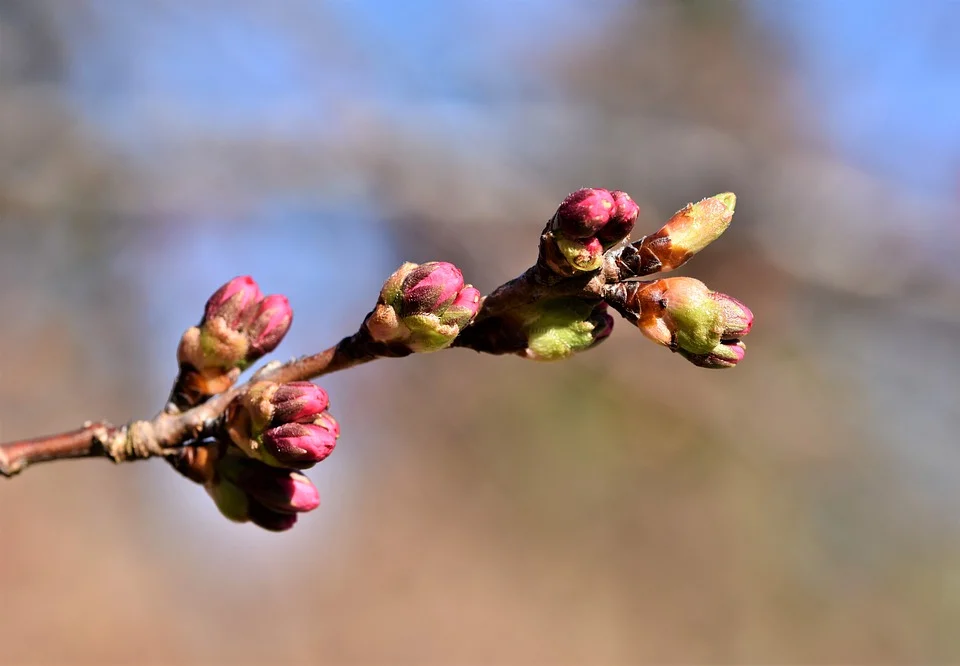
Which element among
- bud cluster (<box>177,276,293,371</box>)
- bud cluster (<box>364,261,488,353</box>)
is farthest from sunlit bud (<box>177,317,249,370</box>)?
bud cluster (<box>364,261,488,353</box>)

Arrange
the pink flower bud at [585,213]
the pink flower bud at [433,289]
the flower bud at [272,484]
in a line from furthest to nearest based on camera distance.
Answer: the flower bud at [272,484] → the pink flower bud at [433,289] → the pink flower bud at [585,213]

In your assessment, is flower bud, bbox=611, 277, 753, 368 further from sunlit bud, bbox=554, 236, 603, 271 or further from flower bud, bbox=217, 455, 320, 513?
flower bud, bbox=217, 455, 320, 513

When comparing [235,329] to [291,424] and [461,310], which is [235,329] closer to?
[291,424]

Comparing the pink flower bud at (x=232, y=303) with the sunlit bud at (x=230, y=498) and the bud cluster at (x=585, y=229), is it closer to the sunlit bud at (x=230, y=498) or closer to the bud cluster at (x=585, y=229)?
the sunlit bud at (x=230, y=498)

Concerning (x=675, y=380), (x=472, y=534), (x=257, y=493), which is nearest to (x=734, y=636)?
(x=472, y=534)

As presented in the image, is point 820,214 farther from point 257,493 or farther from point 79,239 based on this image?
point 79,239

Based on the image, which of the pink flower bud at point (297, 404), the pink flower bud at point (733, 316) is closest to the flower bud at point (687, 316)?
the pink flower bud at point (733, 316)

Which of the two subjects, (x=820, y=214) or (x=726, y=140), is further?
(x=726, y=140)
